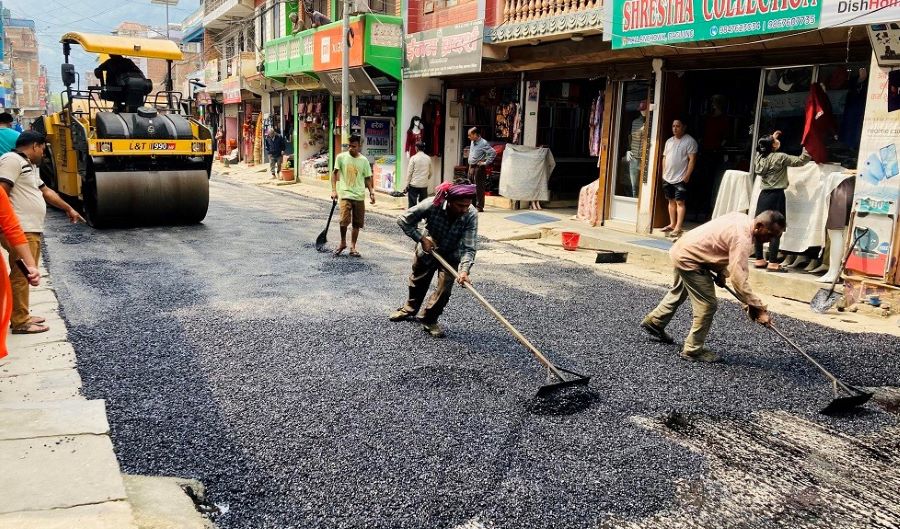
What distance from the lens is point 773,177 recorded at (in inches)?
350

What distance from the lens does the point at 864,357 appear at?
19.7 ft

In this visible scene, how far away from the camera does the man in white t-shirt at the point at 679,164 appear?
1108cm

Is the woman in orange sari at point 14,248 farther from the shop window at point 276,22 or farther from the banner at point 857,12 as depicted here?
the shop window at point 276,22

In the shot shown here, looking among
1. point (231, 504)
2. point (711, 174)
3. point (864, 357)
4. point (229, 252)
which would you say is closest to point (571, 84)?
point (711, 174)

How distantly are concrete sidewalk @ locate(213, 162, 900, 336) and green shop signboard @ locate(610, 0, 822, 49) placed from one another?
2899mm

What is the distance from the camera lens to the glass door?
12.2m

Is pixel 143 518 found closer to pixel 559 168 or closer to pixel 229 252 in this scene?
pixel 229 252

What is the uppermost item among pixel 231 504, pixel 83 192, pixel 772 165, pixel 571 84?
pixel 571 84

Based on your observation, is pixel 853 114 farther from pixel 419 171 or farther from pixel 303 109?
pixel 303 109

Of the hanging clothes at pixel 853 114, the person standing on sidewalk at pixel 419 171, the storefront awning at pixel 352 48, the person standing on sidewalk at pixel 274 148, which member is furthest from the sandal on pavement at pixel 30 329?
the person standing on sidewalk at pixel 274 148

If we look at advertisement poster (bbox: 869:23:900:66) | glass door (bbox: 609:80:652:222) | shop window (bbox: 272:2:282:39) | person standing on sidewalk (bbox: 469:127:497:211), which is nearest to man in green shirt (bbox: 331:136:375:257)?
person standing on sidewalk (bbox: 469:127:497:211)

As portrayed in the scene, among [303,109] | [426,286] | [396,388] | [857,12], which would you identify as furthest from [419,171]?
[303,109]

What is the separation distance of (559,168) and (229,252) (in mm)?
8490

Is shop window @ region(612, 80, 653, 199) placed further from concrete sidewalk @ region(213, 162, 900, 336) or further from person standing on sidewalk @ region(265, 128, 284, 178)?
person standing on sidewalk @ region(265, 128, 284, 178)
